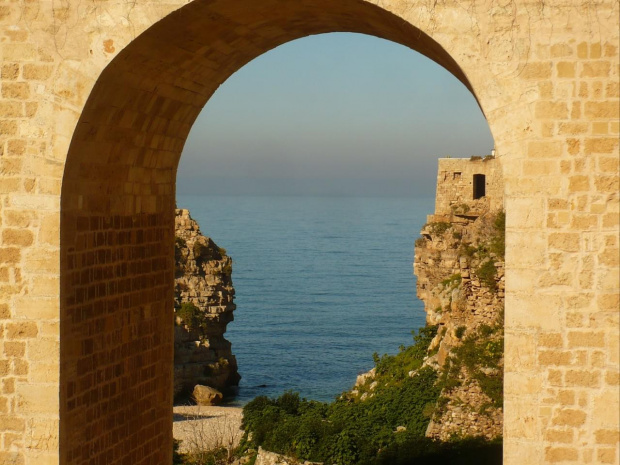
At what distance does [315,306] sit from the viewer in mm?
72562

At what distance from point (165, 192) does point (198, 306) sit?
86.7ft

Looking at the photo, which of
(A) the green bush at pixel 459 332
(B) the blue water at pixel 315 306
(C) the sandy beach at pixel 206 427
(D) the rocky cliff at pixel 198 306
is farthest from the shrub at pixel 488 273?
(B) the blue water at pixel 315 306

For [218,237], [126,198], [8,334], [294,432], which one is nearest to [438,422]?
[294,432]

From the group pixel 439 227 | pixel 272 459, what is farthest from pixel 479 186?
pixel 272 459

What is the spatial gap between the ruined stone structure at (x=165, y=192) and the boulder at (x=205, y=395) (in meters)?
26.0

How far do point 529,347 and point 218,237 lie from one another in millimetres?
123012

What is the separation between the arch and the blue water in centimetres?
2927

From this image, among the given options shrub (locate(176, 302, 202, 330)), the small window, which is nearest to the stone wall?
the small window

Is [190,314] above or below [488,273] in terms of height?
below

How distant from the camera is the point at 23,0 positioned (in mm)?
7305

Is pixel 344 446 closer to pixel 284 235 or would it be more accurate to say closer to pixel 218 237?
pixel 218 237

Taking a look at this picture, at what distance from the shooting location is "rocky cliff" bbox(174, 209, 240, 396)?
114 ft

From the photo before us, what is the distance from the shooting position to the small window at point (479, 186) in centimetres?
2933

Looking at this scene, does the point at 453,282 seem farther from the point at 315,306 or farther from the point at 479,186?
the point at 315,306
